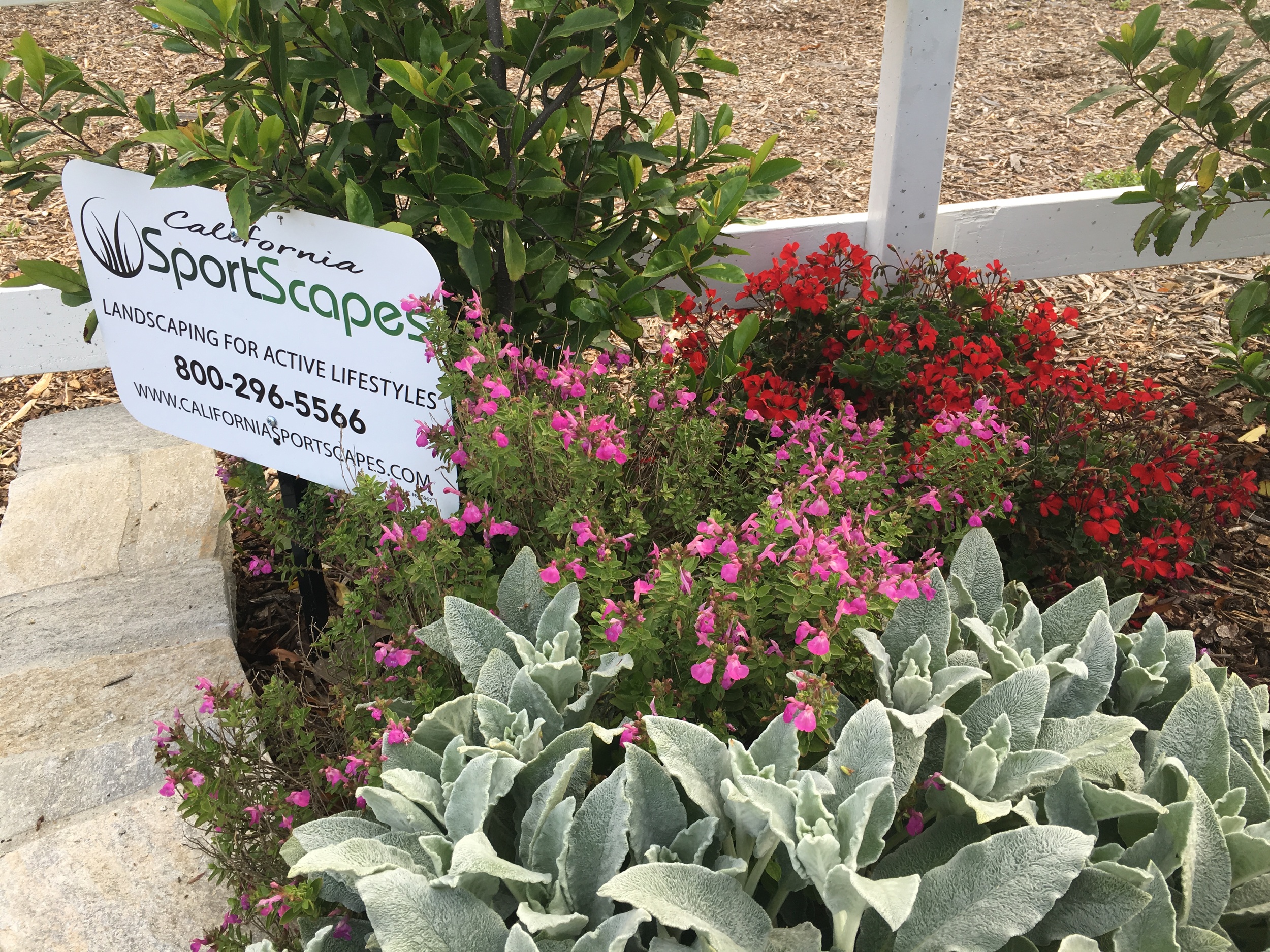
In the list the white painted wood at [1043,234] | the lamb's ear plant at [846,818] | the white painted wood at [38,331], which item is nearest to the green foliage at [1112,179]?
the white painted wood at [1043,234]

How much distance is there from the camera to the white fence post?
237 cm

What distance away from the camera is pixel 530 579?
1498 mm

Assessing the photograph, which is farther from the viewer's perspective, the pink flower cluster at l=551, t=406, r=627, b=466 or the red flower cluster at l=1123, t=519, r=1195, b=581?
the red flower cluster at l=1123, t=519, r=1195, b=581

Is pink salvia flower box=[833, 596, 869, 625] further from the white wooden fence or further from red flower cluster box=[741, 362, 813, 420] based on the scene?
the white wooden fence

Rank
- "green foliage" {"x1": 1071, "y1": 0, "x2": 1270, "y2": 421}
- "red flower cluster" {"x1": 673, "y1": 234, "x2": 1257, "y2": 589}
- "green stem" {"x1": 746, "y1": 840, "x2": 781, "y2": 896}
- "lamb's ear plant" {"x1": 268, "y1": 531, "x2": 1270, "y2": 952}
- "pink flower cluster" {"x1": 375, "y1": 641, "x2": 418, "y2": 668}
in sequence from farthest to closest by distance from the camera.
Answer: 1. "green foliage" {"x1": 1071, "y1": 0, "x2": 1270, "y2": 421}
2. "red flower cluster" {"x1": 673, "y1": 234, "x2": 1257, "y2": 589}
3. "pink flower cluster" {"x1": 375, "y1": 641, "x2": 418, "y2": 668}
4. "green stem" {"x1": 746, "y1": 840, "x2": 781, "y2": 896}
5. "lamb's ear plant" {"x1": 268, "y1": 531, "x2": 1270, "y2": 952}

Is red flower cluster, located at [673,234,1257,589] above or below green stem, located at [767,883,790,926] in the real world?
above

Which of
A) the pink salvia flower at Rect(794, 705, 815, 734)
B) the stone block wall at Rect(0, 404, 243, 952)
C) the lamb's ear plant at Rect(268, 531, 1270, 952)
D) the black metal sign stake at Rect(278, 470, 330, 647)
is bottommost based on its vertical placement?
the stone block wall at Rect(0, 404, 243, 952)

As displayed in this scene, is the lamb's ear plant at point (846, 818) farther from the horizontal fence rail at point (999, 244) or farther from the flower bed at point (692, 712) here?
the horizontal fence rail at point (999, 244)

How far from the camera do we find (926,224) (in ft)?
8.90

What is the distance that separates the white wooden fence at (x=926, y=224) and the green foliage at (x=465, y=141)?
22.9 inches

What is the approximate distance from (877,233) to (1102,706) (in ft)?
5.15

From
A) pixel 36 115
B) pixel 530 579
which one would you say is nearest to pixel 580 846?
pixel 530 579

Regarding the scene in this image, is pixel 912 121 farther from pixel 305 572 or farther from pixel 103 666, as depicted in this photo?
pixel 103 666

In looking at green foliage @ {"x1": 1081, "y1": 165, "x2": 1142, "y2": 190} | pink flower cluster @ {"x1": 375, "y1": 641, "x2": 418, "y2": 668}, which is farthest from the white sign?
green foliage @ {"x1": 1081, "y1": 165, "x2": 1142, "y2": 190}
